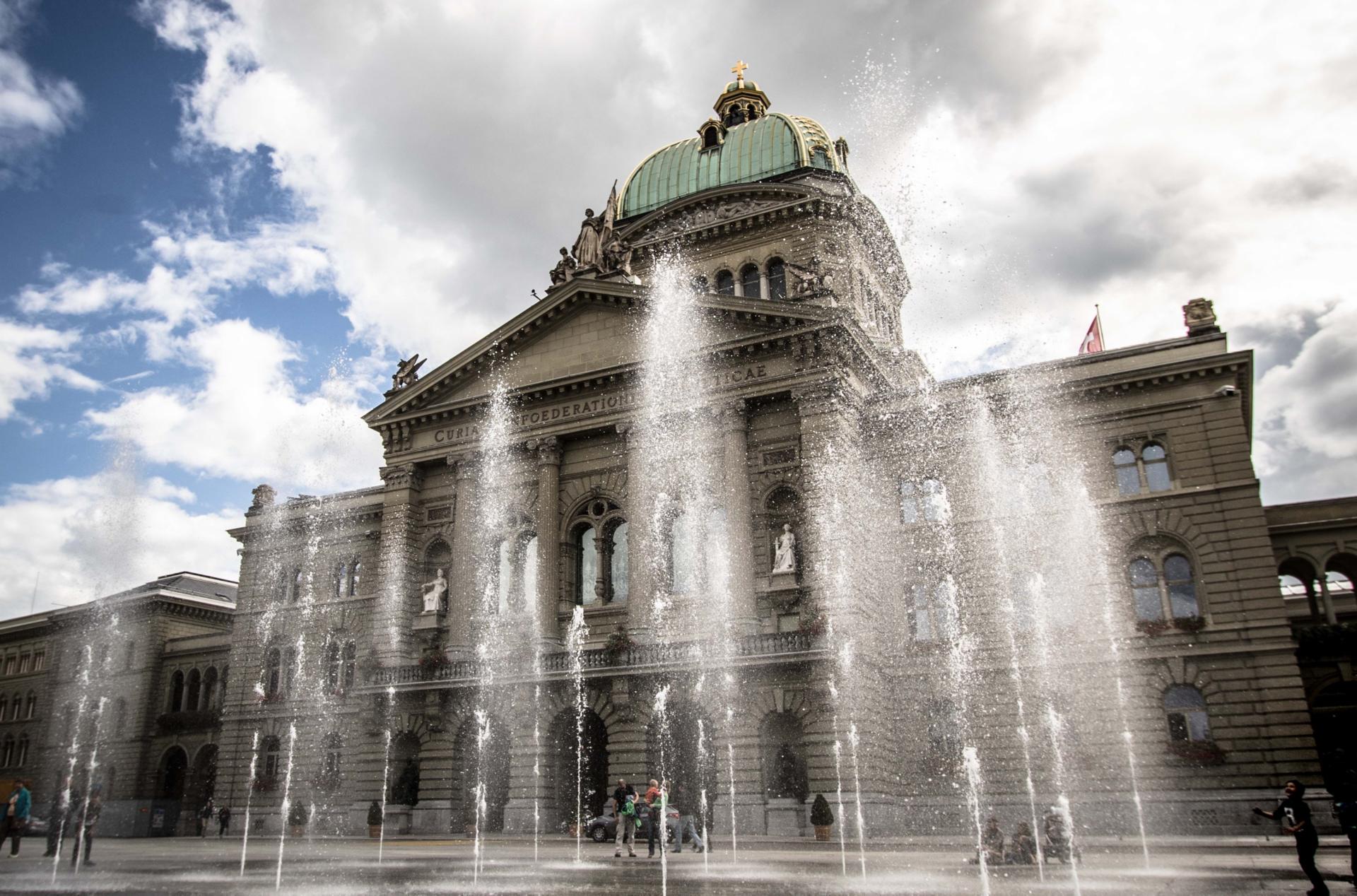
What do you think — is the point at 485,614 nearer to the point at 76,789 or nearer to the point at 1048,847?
the point at 1048,847

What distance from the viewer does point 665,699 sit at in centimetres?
3372

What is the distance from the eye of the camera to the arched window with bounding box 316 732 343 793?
43594mm

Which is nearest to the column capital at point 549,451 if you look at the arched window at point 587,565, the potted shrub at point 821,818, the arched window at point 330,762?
→ the arched window at point 587,565

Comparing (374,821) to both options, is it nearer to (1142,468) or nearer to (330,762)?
(330,762)

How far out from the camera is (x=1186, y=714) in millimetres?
31438

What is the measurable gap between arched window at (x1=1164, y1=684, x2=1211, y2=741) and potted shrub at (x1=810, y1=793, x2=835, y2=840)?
1138 cm

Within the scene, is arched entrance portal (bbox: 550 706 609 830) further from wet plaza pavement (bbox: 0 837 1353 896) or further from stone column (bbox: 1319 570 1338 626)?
stone column (bbox: 1319 570 1338 626)

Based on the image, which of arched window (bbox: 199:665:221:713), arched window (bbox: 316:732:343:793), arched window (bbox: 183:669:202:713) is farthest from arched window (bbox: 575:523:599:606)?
arched window (bbox: 183:669:202:713)

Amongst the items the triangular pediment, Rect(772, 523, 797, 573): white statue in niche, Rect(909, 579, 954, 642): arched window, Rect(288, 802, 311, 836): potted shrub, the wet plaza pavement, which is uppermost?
the triangular pediment

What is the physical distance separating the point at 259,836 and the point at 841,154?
145 ft

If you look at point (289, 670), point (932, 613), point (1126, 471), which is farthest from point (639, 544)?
point (289, 670)

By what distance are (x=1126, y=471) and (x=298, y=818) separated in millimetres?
35248

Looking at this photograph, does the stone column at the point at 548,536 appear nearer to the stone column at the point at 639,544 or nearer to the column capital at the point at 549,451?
the column capital at the point at 549,451

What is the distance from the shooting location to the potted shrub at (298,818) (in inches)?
1602
